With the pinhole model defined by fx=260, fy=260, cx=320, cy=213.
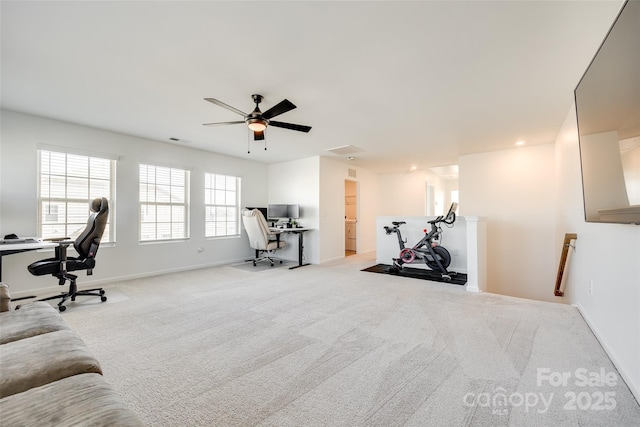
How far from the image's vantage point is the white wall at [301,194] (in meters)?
6.20

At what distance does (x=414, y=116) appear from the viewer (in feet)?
12.4

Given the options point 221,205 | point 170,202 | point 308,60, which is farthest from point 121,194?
point 308,60

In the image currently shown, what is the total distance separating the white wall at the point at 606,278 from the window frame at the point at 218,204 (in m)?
6.11

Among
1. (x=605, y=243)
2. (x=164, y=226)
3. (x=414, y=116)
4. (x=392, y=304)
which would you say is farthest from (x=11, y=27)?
(x=605, y=243)

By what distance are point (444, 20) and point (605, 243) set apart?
2373 millimetres

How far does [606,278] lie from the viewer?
2256 millimetres

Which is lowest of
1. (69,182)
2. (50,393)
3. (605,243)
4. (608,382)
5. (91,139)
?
(608,382)

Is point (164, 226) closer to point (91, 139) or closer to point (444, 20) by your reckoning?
point (91, 139)

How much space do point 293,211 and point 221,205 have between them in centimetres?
170

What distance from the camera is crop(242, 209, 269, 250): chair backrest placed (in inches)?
219

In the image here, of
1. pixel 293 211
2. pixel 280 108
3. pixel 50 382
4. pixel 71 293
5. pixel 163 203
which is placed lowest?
pixel 71 293

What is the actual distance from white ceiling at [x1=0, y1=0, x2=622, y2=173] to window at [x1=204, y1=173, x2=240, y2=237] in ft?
6.55

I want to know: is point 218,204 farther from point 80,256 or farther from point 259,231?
point 80,256

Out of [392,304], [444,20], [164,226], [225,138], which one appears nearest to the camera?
[444,20]
